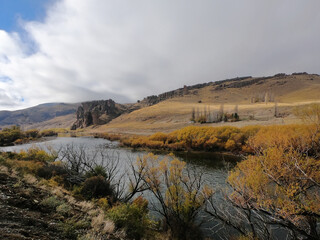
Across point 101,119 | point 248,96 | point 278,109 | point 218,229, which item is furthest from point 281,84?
point 218,229

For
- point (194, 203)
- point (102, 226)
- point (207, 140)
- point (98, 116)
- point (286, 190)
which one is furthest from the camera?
point (98, 116)

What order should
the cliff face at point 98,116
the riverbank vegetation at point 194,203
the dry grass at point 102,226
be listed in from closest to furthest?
the dry grass at point 102,226, the riverbank vegetation at point 194,203, the cliff face at point 98,116

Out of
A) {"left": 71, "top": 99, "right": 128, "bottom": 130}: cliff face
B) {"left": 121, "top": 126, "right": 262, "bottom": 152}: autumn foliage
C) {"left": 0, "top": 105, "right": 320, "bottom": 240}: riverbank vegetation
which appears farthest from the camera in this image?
{"left": 71, "top": 99, "right": 128, "bottom": 130}: cliff face

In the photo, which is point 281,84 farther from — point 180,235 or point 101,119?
point 180,235

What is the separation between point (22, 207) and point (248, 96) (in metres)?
190

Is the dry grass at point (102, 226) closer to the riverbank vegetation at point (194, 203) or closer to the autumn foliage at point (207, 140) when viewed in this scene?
the riverbank vegetation at point (194, 203)

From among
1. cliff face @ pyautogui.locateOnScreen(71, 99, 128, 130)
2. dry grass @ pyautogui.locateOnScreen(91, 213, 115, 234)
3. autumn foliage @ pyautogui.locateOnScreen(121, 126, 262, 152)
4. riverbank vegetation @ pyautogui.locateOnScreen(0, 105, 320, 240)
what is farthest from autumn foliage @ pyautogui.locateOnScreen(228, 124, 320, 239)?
cliff face @ pyautogui.locateOnScreen(71, 99, 128, 130)

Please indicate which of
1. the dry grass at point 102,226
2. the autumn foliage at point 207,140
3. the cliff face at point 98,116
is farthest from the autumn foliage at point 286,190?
the cliff face at point 98,116

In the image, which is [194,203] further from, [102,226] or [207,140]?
[207,140]

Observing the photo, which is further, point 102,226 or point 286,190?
point 286,190

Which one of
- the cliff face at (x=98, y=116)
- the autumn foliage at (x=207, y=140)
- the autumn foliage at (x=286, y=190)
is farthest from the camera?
the cliff face at (x=98, y=116)

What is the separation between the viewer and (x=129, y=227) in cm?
1027

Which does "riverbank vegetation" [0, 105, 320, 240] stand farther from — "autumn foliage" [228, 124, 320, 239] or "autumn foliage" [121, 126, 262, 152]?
"autumn foliage" [121, 126, 262, 152]

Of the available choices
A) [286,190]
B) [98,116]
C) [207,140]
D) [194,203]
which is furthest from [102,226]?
[98,116]
